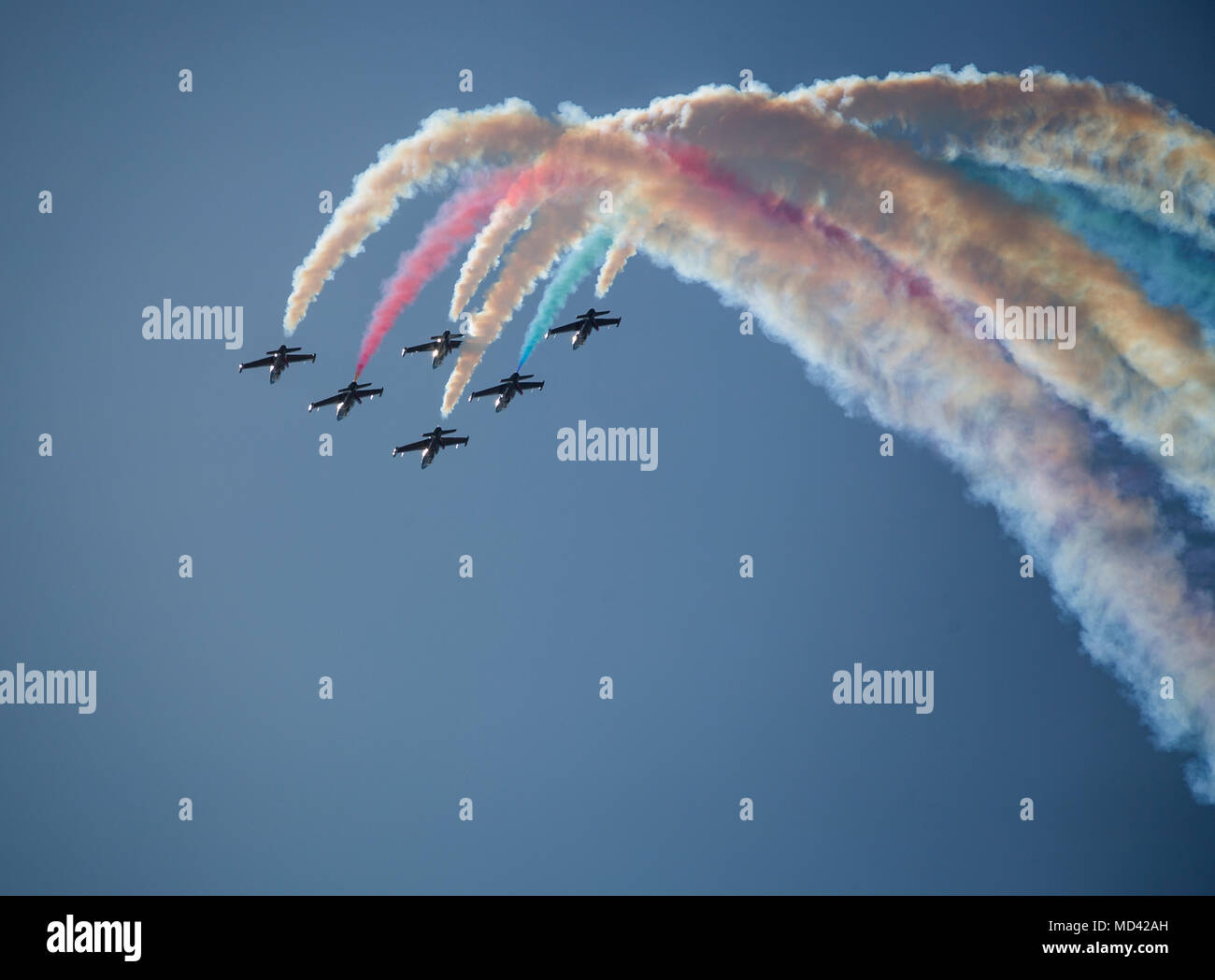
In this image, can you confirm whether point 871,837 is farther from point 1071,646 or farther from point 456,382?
point 456,382

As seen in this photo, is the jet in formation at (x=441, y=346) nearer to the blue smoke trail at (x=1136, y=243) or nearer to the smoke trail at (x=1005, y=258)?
the smoke trail at (x=1005, y=258)

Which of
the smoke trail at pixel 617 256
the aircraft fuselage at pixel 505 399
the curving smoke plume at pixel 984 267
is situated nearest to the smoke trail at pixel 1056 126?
the curving smoke plume at pixel 984 267

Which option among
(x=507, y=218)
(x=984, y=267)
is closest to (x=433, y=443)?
(x=507, y=218)

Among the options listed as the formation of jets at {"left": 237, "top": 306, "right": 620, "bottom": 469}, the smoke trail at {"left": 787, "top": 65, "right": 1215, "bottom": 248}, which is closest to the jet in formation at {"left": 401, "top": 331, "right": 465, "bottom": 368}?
the formation of jets at {"left": 237, "top": 306, "right": 620, "bottom": 469}

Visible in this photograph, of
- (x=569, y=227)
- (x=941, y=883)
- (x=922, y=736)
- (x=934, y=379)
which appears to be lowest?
(x=941, y=883)

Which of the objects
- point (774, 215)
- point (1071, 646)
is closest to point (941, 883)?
point (1071, 646)

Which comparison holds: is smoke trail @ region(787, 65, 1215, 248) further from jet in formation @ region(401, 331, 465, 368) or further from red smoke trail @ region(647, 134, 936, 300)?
jet in formation @ region(401, 331, 465, 368)
